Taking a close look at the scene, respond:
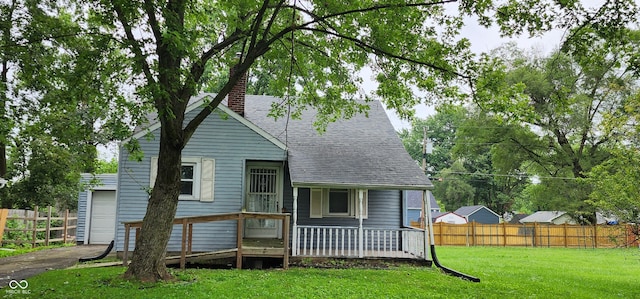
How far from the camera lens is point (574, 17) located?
294 inches

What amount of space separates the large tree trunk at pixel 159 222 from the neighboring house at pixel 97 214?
1062 cm

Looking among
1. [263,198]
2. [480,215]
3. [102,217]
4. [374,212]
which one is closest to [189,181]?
[263,198]

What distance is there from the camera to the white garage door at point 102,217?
1836 centimetres

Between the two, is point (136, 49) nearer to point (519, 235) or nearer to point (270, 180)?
point (270, 180)

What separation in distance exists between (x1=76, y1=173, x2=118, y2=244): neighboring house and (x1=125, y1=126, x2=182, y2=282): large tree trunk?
1062 centimetres

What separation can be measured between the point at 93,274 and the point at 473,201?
186 ft

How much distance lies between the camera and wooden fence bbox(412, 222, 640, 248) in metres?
26.8

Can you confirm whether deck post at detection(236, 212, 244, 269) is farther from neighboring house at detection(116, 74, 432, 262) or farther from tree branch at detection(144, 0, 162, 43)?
tree branch at detection(144, 0, 162, 43)

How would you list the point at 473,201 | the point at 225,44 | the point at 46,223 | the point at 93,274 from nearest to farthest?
the point at 93,274
the point at 225,44
the point at 46,223
the point at 473,201

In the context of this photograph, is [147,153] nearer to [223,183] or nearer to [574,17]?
[223,183]

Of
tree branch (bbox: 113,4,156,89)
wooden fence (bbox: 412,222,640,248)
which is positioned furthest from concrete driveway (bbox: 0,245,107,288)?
wooden fence (bbox: 412,222,640,248)

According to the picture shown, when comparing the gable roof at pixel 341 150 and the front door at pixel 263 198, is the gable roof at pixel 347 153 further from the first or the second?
the front door at pixel 263 198

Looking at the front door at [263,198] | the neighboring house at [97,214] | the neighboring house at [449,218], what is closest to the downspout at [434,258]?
the front door at [263,198]

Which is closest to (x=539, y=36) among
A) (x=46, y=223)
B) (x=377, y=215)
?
(x=377, y=215)
